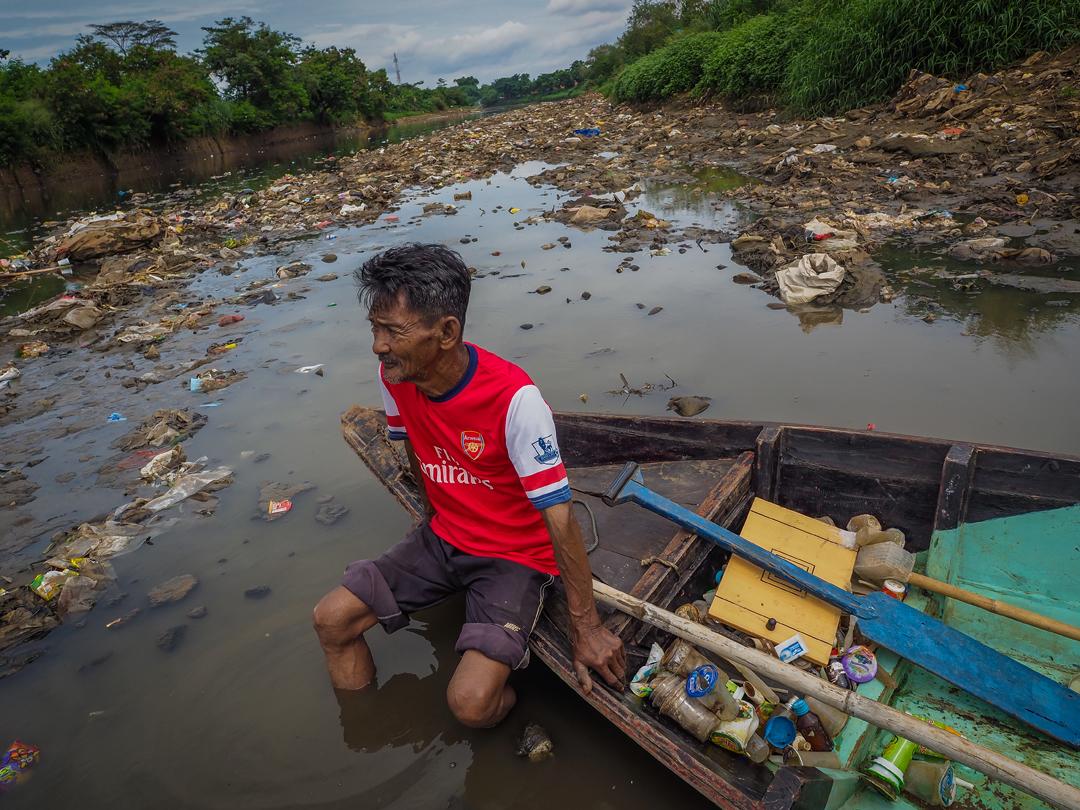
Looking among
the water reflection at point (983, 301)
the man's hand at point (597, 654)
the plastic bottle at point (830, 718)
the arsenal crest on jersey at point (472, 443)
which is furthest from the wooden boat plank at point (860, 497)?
the water reflection at point (983, 301)

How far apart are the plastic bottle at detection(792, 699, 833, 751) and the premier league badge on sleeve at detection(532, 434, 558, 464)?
1.14m

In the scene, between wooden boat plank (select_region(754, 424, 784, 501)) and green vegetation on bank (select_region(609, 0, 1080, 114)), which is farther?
green vegetation on bank (select_region(609, 0, 1080, 114))

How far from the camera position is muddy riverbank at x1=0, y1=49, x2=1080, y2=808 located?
94.5 inches

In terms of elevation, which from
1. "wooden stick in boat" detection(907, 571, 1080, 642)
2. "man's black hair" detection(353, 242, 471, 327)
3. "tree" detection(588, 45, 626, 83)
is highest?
"tree" detection(588, 45, 626, 83)

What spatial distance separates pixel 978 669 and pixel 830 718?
48 cm

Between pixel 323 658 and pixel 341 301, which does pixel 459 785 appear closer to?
pixel 323 658

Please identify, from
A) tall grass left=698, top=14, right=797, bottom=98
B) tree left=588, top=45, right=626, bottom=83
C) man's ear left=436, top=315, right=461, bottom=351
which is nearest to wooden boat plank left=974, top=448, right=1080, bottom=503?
man's ear left=436, top=315, right=461, bottom=351

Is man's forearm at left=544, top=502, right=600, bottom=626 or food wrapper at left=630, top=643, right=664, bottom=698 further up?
man's forearm at left=544, top=502, right=600, bottom=626

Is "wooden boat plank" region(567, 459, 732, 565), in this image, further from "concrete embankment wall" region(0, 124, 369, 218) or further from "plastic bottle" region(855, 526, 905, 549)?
"concrete embankment wall" region(0, 124, 369, 218)

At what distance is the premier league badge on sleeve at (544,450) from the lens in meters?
1.89

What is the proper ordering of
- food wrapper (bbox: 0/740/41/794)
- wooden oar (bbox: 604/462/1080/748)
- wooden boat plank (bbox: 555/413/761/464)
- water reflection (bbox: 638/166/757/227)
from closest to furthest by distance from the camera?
wooden oar (bbox: 604/462/1080/748) → food wrapper (bbox: 0/740/41/794) → wooden boat plank (bbox: 555/413/761/464) → water reflection (bbox: 638/166/757/227)

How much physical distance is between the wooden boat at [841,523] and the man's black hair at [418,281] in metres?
1.15

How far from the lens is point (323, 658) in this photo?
2805mm

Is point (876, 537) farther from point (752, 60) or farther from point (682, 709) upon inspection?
point (752, 60)
